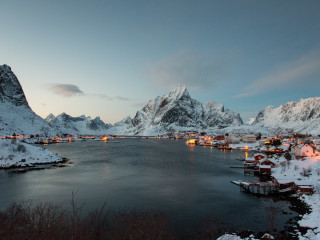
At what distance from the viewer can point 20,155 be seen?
54.9 meters

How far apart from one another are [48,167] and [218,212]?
41275 millimetres

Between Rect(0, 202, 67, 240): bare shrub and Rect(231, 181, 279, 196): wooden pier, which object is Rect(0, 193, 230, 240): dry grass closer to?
Rect(0, 202, 67, 240): bare shrub

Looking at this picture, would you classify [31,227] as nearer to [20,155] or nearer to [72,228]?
[72,228]

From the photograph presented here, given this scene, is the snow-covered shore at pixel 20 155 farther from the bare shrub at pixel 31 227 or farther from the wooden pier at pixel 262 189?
the wooden pier at pixel 262 189

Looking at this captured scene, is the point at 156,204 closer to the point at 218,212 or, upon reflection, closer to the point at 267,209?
the point at 218,212

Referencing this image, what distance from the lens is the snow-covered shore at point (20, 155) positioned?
5062 cm

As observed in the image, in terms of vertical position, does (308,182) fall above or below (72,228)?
below

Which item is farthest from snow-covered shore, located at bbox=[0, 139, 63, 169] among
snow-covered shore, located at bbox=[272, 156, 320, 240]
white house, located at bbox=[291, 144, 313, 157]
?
white house, located at bbox=[291, 144, 313, 157]

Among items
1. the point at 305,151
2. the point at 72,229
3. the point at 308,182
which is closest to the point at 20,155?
the point at 72,229

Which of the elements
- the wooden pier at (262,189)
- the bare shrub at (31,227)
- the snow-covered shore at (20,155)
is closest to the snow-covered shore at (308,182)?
the wooden pier at (262,189)

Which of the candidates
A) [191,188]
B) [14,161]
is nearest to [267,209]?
[191,188]

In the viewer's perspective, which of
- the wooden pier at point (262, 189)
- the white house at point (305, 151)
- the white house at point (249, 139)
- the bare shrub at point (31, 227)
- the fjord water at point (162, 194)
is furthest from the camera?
the white house at point (249, 139)

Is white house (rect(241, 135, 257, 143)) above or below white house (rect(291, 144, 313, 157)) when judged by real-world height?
above

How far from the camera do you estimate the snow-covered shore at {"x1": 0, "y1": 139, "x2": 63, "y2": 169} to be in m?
50.6
